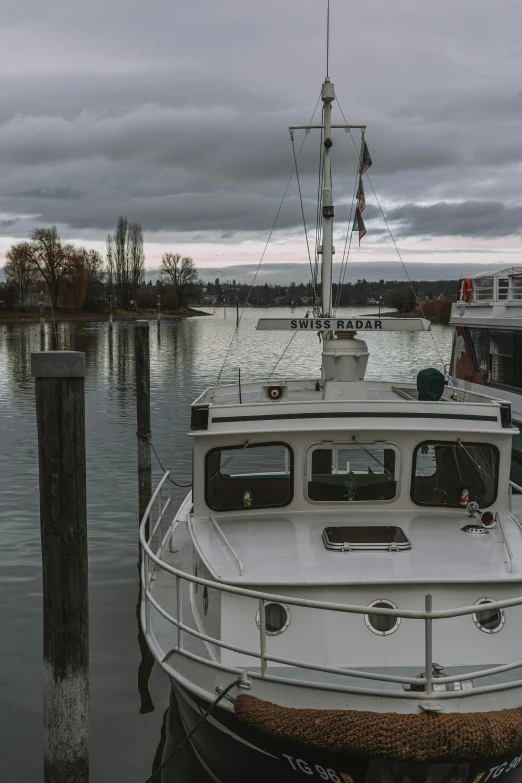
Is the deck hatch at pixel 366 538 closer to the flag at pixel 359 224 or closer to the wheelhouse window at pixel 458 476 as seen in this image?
the wheelhouse window at pixel 458 476

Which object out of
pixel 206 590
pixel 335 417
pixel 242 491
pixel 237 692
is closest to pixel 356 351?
pixel 335 417

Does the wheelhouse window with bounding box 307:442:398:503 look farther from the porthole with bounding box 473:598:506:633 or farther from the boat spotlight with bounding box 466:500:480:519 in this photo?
the porthole with bounding box 473:598:506:633

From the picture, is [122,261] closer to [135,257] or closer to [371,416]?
[135,257]

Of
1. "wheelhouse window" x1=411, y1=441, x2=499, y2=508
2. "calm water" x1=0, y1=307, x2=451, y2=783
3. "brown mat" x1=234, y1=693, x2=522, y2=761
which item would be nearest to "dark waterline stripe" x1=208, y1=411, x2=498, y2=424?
"wheelhouse window" x1=411, y1=441, x2=499, y2=508

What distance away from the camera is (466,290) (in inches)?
1160

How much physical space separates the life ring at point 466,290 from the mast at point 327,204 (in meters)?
17.7

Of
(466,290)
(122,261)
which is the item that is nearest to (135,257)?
(122,261)

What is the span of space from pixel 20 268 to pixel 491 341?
107084mm

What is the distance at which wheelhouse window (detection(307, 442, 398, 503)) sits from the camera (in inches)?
364

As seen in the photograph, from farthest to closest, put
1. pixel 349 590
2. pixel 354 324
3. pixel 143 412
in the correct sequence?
pixel 143 412 → pixel 354 324 → pixel 349 590

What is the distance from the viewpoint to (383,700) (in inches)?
258

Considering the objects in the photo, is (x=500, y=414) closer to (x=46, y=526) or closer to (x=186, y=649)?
(x=186, y=649)

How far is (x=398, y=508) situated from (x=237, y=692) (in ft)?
10.5

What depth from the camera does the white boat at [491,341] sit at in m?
24.6
